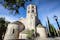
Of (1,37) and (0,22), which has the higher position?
(0,22)

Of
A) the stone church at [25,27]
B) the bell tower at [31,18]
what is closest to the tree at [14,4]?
the stone church at [25,27]

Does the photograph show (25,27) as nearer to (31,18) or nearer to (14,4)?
(31,18)

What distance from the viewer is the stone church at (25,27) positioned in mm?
42481

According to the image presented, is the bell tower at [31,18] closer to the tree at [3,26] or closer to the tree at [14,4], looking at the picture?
the tree at [3,26]

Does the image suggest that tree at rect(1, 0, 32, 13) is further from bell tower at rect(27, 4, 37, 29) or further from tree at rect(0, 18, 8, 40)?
bell tower at rect(27, 4, 37, 29)

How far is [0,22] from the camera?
43281 mm

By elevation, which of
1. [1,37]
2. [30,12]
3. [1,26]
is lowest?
[1,37]

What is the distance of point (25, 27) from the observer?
5528cm

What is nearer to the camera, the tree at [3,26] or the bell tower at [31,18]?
the tree at [3,26]

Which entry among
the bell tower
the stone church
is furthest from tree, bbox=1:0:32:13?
the bell tower

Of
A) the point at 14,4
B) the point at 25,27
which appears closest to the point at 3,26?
the point at 25,27

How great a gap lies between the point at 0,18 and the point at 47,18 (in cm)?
1379

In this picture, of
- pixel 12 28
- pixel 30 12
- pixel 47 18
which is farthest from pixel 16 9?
pixel 30 12

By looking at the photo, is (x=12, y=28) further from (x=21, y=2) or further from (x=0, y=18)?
(x=21, y=2)
